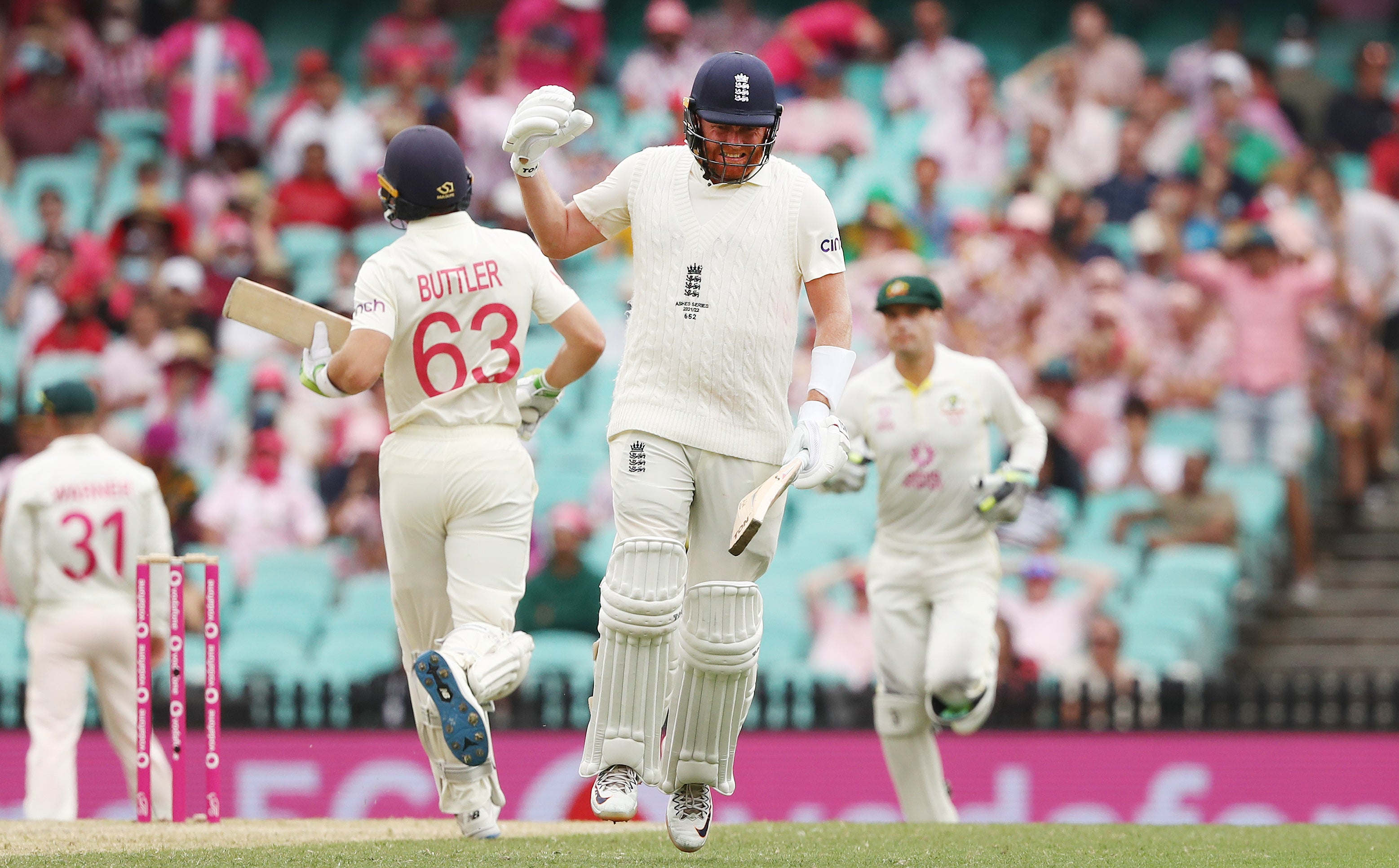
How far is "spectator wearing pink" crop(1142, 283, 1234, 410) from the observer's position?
43.9 ft

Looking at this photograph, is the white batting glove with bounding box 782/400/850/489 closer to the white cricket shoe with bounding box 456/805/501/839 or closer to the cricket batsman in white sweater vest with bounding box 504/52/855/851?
the cricket batsman in white sweater vest with bounding box 504/52/855/851

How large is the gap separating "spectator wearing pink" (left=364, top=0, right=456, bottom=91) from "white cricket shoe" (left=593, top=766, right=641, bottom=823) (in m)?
12.3

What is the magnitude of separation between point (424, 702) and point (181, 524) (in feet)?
21.0

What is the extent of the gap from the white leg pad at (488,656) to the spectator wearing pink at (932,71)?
10114 mm

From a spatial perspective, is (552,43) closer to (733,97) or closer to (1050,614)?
(1050,614)

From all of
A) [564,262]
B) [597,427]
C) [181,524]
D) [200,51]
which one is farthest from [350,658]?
[200,51]

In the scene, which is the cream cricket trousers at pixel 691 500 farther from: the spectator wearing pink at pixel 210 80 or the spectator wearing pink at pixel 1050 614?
the spectator wearing pink at pixel 210 80

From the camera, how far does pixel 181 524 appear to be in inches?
527

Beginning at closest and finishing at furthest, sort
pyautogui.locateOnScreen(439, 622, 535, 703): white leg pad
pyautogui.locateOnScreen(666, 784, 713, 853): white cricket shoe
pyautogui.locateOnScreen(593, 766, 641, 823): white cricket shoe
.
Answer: pyautogui.locateOnScreen(593, 766, 641, 823): white cricket shoe → pyautogui.locateOnScreen(666, 784, 713, 853): white cricket shoe → pyautogui.locateOnScreen(439, 622, 535, 703): white leg pad

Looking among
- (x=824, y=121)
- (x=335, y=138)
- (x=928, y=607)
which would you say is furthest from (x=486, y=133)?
(x=928, y=607)

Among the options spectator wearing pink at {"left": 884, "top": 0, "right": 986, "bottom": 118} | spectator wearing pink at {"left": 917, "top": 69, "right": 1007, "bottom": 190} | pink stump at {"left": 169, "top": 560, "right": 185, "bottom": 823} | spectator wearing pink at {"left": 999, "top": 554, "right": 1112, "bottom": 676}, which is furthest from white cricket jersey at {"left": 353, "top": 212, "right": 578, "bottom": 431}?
spectator wearing pink at {"left": 884, "top": 0, "right": 986, "bottom": 118}

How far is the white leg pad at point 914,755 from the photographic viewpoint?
30.3 ft

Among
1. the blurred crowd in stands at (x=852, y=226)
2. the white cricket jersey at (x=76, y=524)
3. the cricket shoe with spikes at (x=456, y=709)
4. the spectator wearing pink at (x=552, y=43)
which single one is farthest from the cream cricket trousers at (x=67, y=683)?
the spectator wearing pink at (x=552, y=43)

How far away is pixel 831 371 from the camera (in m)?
6.39
